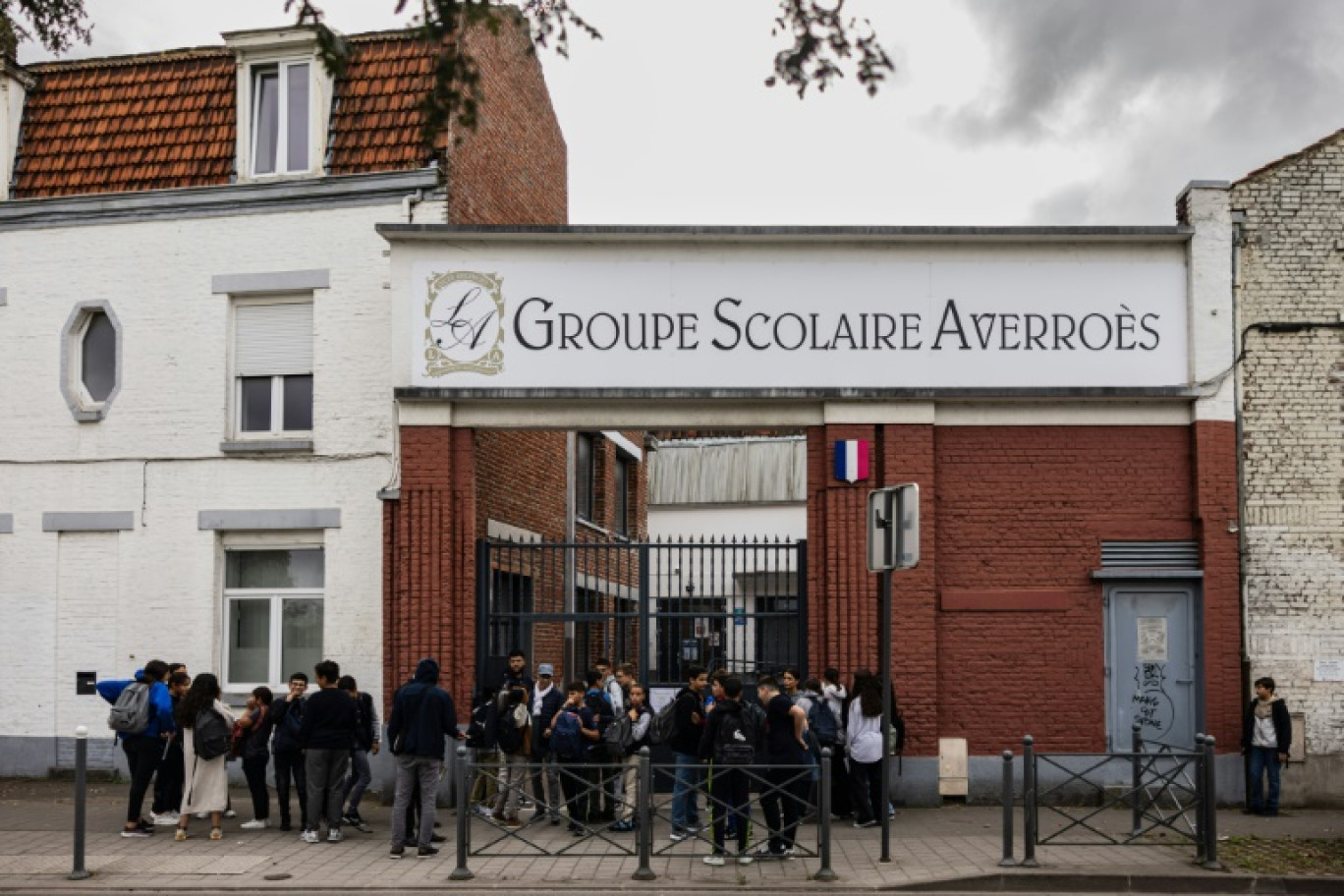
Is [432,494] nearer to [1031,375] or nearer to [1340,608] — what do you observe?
[1031,375]

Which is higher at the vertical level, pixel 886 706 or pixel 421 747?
pixel 886 706

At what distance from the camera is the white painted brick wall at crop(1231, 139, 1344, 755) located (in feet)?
53.6

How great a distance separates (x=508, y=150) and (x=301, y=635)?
23.5 ft

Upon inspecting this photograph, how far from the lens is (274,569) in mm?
18203

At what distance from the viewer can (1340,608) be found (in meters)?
16.4

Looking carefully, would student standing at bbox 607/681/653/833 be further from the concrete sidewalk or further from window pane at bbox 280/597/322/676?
window pane at bbox 280/597/322/676

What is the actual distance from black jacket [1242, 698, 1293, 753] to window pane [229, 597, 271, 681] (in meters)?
11.0

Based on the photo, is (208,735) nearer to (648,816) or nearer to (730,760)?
(648,816)

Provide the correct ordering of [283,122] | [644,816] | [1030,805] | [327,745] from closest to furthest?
[644,816] < [1030,805] < [327,745] < [283,122]

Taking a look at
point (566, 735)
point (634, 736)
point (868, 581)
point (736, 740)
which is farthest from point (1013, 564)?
point (566, 735)

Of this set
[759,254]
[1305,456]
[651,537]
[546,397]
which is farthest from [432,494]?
[651,537]

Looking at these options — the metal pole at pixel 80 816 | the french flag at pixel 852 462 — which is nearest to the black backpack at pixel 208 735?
the metal pole at pixel 80 816

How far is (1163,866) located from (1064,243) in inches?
283

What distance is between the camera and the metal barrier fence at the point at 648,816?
12359 millimetres
